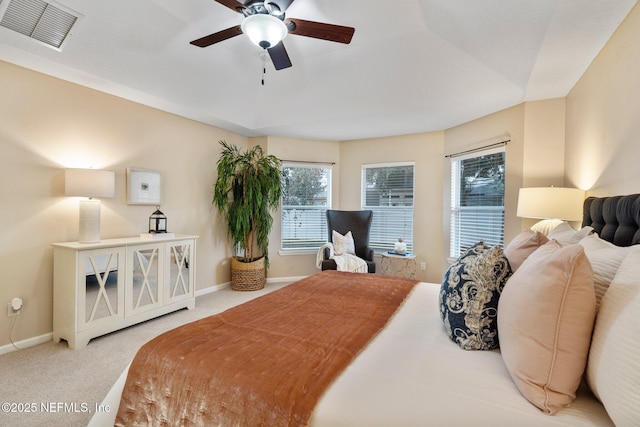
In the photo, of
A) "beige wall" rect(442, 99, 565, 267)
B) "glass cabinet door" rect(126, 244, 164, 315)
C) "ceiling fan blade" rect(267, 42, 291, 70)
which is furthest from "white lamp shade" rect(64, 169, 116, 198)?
"beige wall" rect(442, 99, 565, 267)

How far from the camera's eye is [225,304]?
12.2 ft

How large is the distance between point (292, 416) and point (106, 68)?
10.8 ft

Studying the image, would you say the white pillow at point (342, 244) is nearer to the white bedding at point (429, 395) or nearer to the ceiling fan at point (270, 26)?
the ceiling fan at point (270, 26)

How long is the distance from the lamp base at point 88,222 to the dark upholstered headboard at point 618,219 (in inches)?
151

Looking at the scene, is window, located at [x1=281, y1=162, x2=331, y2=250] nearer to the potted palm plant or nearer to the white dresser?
the potted palm plant

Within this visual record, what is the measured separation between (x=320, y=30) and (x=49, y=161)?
2.68 meters

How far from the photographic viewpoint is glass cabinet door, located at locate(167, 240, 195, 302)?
10.8ft

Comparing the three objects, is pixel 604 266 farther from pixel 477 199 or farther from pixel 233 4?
pixel 477 199

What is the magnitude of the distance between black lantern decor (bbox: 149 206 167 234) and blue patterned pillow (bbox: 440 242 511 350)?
3170 mm

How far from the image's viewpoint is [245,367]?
104cm

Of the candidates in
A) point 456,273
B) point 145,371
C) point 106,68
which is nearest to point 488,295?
point 456,273

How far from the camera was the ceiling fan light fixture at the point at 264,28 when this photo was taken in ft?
6.09

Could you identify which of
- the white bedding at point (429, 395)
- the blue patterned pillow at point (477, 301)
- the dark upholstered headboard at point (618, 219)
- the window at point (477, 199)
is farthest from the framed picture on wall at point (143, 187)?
the dark upholstered headboard at point (618, 219)

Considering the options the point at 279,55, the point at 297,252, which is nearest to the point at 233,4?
the point at 279,55
